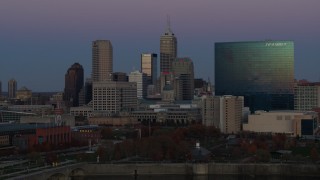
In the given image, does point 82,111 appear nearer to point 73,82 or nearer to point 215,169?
point 73,82

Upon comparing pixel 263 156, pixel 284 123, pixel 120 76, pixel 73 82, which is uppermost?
pixel 120 76

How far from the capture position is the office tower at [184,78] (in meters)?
148

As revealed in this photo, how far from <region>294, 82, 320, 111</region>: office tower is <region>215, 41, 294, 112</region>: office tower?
6.95 meters

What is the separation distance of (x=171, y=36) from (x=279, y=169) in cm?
12375

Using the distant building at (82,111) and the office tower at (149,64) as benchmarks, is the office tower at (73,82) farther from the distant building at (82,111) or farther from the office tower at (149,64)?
the distant building at (82,111)

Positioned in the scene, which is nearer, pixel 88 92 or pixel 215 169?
pixel 215 169

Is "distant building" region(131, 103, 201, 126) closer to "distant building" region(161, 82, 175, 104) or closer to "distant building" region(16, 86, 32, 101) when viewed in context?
"distant building" region(161, 82, 175, 104)

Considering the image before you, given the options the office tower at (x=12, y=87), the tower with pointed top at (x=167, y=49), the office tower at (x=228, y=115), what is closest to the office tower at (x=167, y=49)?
the tower with pointed top at (x=167, y=49)

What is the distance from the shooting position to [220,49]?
113562 millimetres

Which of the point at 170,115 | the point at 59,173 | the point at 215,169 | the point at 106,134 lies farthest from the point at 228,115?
the point at 59,173

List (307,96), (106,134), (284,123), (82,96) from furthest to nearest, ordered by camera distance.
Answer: (82,96) < (307,96) < (284,123) < (106,134)

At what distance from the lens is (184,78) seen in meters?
150

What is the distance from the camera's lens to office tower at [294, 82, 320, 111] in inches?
4087

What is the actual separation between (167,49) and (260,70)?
5769 centimetres
